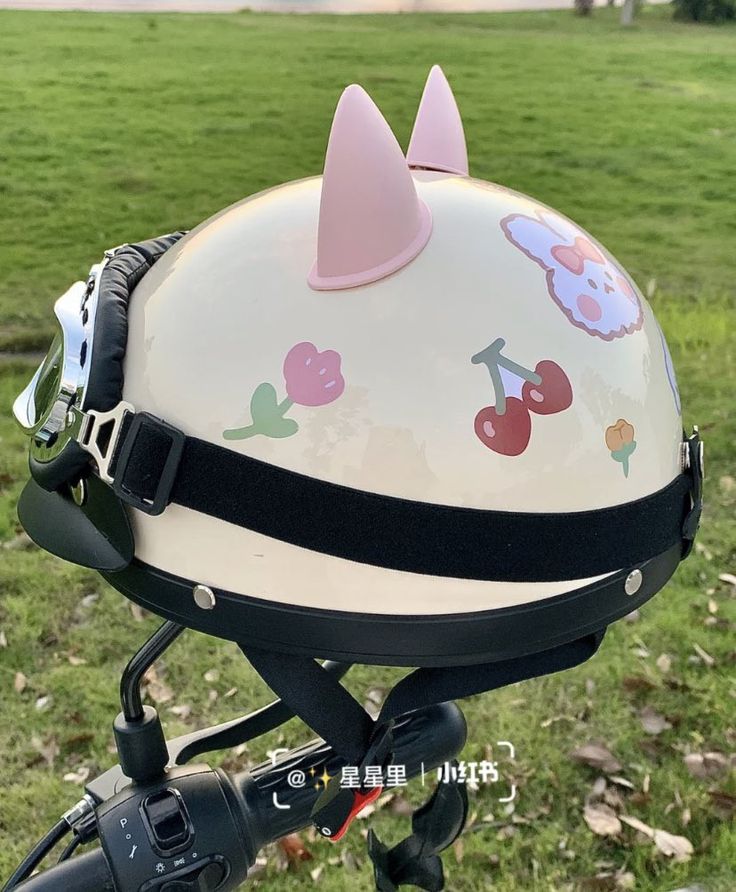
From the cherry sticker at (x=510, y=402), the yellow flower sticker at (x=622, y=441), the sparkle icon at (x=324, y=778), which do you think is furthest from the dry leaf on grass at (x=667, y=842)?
the cherry sticker at (x=510, y=402)

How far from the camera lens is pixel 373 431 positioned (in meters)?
1.03

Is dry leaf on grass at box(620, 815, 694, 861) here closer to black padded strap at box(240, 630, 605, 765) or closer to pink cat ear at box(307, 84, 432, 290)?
black padded strap at box(240, 630, 605, 765)

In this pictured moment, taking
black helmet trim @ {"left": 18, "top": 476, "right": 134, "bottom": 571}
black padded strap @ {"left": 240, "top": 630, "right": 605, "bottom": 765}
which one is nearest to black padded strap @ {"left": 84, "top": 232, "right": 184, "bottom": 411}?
black helmet trim @ {"left": 18, "top": 476, "right": 134, "bottom": 571}

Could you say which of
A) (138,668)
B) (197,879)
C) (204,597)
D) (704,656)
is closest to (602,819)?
(704,656)

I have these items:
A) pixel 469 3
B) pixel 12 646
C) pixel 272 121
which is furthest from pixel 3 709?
pixel 469 3

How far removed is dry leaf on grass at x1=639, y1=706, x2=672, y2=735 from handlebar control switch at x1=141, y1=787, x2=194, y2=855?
1.99m

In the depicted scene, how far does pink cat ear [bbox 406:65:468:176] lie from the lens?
1.34 metres

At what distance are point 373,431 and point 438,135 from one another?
562 millimetres

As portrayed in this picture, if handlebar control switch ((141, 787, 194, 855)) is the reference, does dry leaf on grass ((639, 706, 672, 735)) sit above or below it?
below

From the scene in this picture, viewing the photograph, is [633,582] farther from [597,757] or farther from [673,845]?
[597,757]

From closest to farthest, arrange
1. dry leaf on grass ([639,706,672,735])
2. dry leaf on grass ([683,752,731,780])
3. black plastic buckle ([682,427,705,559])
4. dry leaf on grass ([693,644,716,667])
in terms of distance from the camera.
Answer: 1. black plastic buckle ([682,427,705,559])
2. dry leaf on grass ([683,752,731,780])
3. dry leaf on grass ([639,706,672,735])
4. dry leaf on grass ([693,644,716,667])

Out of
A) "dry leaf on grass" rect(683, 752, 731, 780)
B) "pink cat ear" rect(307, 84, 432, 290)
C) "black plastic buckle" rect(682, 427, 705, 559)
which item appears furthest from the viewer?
"dry leaf on grass" rect(683, 752, 731, 780)

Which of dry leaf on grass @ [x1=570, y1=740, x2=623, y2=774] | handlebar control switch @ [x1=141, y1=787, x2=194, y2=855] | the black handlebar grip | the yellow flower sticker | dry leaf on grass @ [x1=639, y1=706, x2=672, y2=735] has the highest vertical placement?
the yellow flower sticker

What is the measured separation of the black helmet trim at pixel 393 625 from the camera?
108 cm
